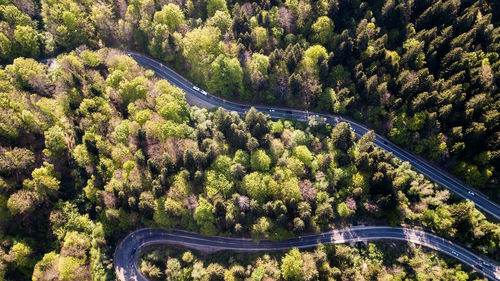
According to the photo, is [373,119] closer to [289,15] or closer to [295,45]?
[295,45]

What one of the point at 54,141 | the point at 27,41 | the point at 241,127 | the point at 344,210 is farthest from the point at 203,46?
the point at 344,210

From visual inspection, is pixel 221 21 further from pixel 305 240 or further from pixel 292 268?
pixel 292 268

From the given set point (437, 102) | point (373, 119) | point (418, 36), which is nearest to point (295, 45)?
point (373, 119)

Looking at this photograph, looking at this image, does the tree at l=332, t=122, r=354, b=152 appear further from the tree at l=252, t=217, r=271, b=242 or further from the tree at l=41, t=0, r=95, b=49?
the tree at l=41, t=0, r=95, b=49


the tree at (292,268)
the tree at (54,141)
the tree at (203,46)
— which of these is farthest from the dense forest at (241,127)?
the tree at (292,268)

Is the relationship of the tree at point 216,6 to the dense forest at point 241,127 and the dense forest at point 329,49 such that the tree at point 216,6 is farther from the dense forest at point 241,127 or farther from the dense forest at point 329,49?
the dense forest at point 241,127

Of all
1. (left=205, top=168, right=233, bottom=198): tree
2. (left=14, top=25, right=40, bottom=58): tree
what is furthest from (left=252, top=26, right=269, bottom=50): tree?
(left=14, top=25, right=40, bottom=58): tree
